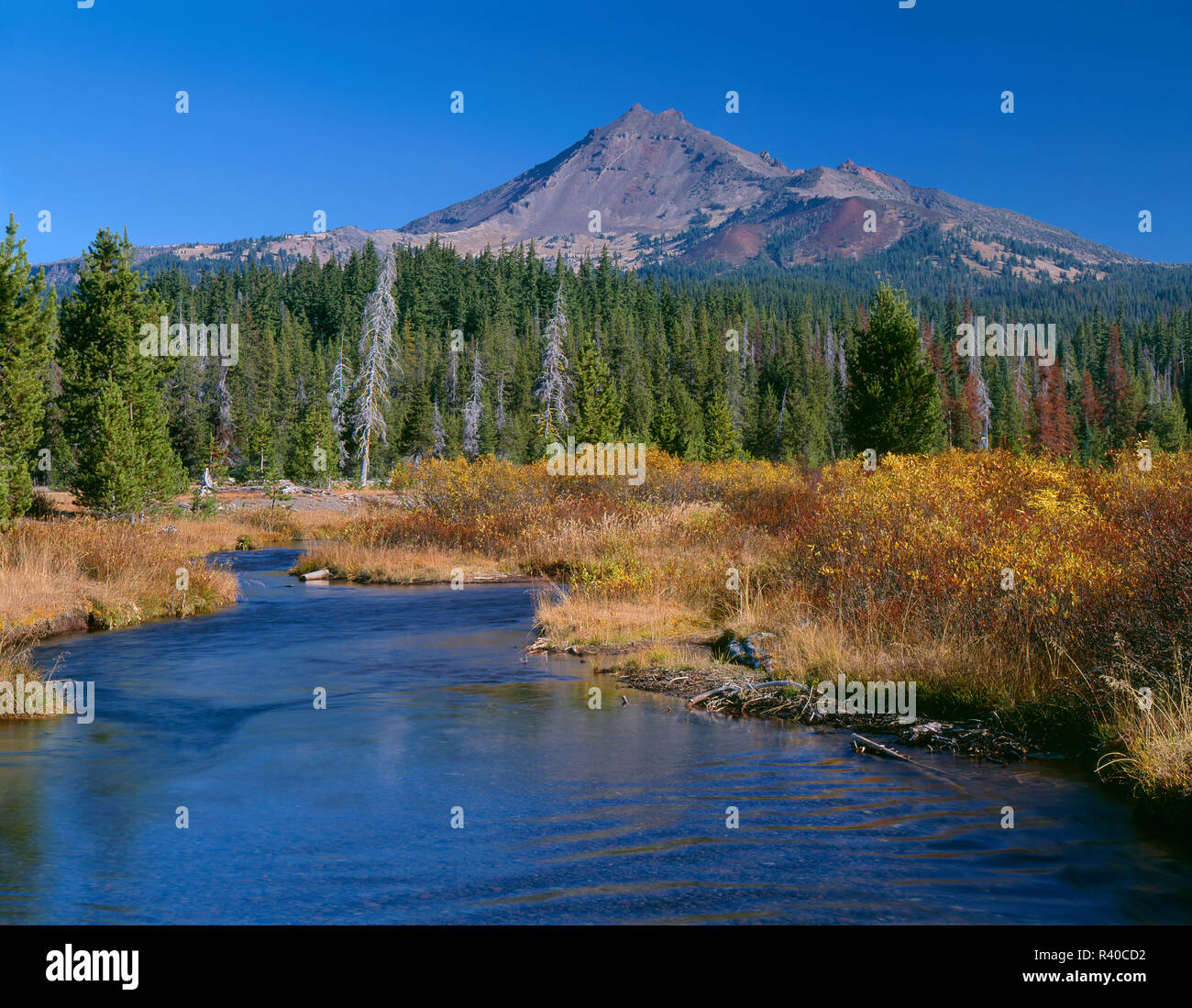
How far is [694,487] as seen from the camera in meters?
42.4

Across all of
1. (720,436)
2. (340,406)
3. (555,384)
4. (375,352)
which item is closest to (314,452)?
(340,406)

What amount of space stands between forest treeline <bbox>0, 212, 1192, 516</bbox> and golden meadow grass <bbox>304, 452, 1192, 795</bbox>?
205 inches

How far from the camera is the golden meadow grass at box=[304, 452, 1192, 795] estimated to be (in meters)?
11.1

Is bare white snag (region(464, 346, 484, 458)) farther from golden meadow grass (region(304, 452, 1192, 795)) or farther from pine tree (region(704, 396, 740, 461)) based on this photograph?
golden meadow grass (region(304, 452, 1192, 795))

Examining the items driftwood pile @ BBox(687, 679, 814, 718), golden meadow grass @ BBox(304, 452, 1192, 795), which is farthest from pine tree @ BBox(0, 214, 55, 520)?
driftwood pile @ BBox(687, 679, 814, 718)

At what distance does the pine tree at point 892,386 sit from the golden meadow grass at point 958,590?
57.3 ft

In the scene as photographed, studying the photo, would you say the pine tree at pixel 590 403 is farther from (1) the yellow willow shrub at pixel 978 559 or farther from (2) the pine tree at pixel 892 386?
(1) the yellow willow shrub at pixel 978 559

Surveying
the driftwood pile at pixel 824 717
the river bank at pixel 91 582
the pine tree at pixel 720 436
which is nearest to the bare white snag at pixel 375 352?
the pine tree at pixel 720 436

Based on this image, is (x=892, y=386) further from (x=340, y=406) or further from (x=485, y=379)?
(x=485, y=379)

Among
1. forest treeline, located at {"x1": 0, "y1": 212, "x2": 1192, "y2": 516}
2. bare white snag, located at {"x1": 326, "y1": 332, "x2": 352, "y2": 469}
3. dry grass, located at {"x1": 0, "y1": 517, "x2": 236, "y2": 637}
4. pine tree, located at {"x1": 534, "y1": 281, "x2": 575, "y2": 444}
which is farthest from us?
bare white snag, located at {"x1": 326, "y1": 332, "x2": 352, "y2": 469}

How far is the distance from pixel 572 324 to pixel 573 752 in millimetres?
116281
